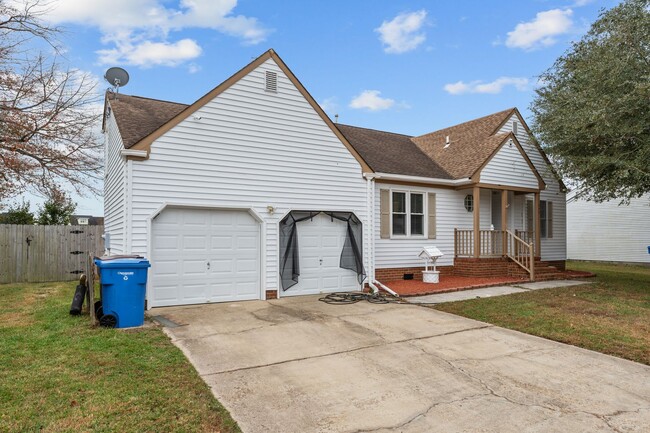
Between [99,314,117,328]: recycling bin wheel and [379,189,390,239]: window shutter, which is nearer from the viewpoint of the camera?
[99,314,117,328]: recycling bin wheel

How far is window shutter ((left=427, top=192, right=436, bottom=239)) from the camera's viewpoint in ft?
43.6

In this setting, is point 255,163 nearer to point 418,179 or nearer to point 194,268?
point 194,268

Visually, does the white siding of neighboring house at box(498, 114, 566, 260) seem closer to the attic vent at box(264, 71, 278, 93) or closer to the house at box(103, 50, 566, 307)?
the house at box(103, 50, 566, 307)

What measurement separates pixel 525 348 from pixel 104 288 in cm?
670

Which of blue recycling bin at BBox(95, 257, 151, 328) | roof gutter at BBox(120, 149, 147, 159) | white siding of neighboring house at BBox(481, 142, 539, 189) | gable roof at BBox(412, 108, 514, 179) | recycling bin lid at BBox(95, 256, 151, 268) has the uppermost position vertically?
gable roof at BBox(412, 108, 514, 179)

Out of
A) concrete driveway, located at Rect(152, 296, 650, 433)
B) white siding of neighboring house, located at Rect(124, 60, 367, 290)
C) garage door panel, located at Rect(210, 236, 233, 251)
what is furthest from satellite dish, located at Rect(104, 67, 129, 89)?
concrete driveway, located at Rect(152, 296, 650, 433)

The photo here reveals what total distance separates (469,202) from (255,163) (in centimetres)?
850

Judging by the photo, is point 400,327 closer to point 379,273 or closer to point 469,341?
point 469,341

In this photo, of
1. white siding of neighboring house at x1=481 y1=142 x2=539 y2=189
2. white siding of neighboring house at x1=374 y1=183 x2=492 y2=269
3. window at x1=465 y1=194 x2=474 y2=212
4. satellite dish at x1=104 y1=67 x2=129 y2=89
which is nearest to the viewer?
satellite dish at x1=104 y1=67 x2=129 y2=89

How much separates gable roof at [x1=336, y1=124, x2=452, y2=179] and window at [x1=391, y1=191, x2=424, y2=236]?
0.76 m

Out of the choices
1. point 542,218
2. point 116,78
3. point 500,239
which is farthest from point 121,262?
point 542,218

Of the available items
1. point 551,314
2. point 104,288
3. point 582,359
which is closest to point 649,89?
point 551,314

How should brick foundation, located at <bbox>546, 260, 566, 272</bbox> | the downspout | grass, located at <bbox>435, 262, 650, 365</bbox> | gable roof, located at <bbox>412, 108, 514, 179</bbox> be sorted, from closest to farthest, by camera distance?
grass, located at <bbox>435, 262, 650, 365</bbox>, the downspout, gable roof, located at <bbox>412, 108, 514, 179</bbox>, brick foundation, located at <bbox>546, 260, 566, 272</bbox>

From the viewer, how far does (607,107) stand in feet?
34.4
